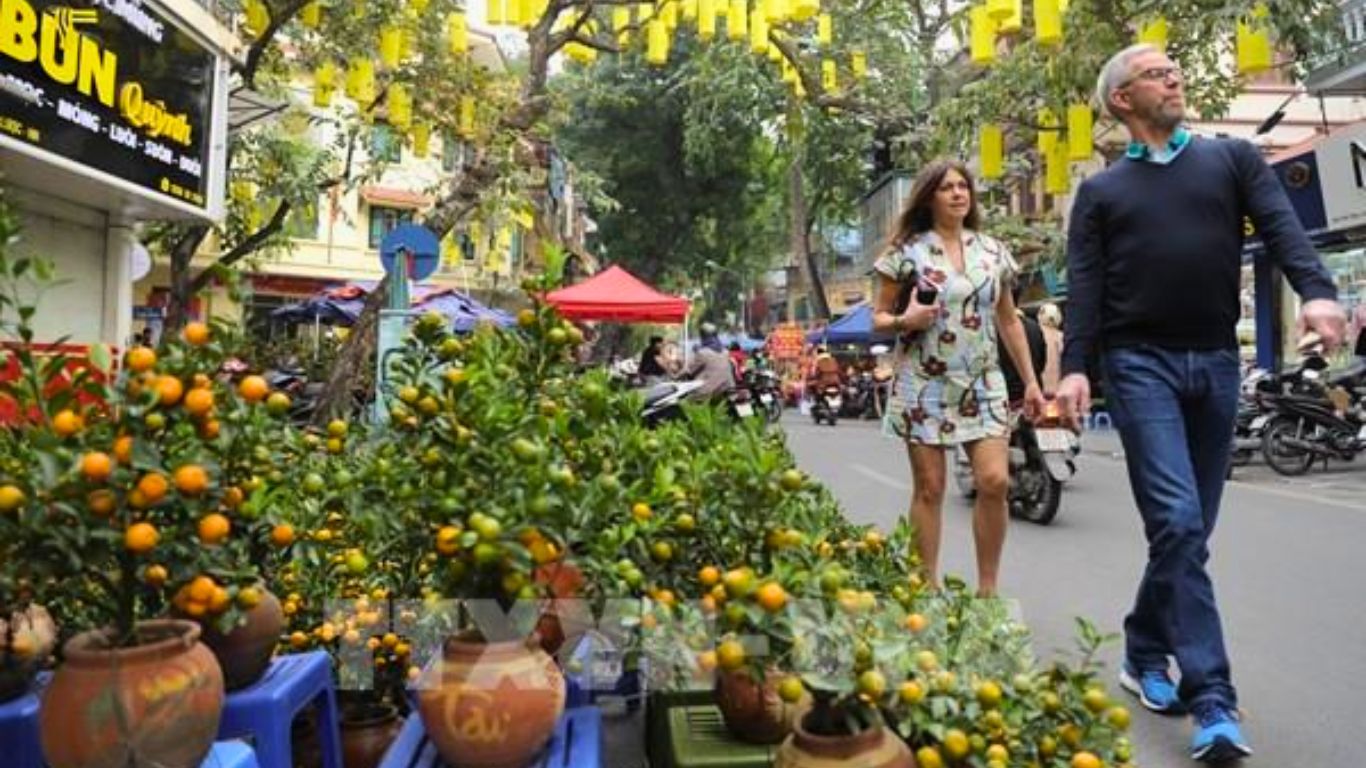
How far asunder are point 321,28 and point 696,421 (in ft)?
23.9

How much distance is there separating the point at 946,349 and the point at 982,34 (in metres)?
3.33

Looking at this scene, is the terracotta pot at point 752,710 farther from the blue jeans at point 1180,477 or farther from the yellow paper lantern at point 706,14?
the yellow paper lantern at point 706,14

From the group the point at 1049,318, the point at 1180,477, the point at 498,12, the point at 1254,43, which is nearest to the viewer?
the point at 1180,477

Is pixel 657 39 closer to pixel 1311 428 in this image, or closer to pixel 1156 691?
pixel 1156 691

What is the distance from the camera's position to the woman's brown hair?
3422 millimetres

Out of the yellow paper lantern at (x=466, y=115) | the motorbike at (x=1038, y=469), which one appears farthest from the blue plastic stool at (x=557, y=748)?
the yellow paper lantern at (x=466, y=115)

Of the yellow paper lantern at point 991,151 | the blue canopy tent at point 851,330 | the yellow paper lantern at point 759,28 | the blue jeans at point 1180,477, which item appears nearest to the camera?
the blue jeans at point 1180,477

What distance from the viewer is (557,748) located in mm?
1708

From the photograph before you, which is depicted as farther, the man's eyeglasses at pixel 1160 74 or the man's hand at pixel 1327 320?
the man's eyeglasses at pixel 1160 74

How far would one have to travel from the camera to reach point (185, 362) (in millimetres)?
1464

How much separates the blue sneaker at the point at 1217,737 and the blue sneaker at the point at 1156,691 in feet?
0.76

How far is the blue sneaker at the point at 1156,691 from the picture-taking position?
2.81 m

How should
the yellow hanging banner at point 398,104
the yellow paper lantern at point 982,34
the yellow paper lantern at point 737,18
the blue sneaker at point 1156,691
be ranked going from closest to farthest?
the blue sneaker at point 1156,691 < the yellow paper lantern at point 982,34 < the yellow paper lantern at point 737,18 < the yellow hanging banner at point 398,104

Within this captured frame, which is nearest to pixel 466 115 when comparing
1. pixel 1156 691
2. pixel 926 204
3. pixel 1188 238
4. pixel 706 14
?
pixel 706 14
